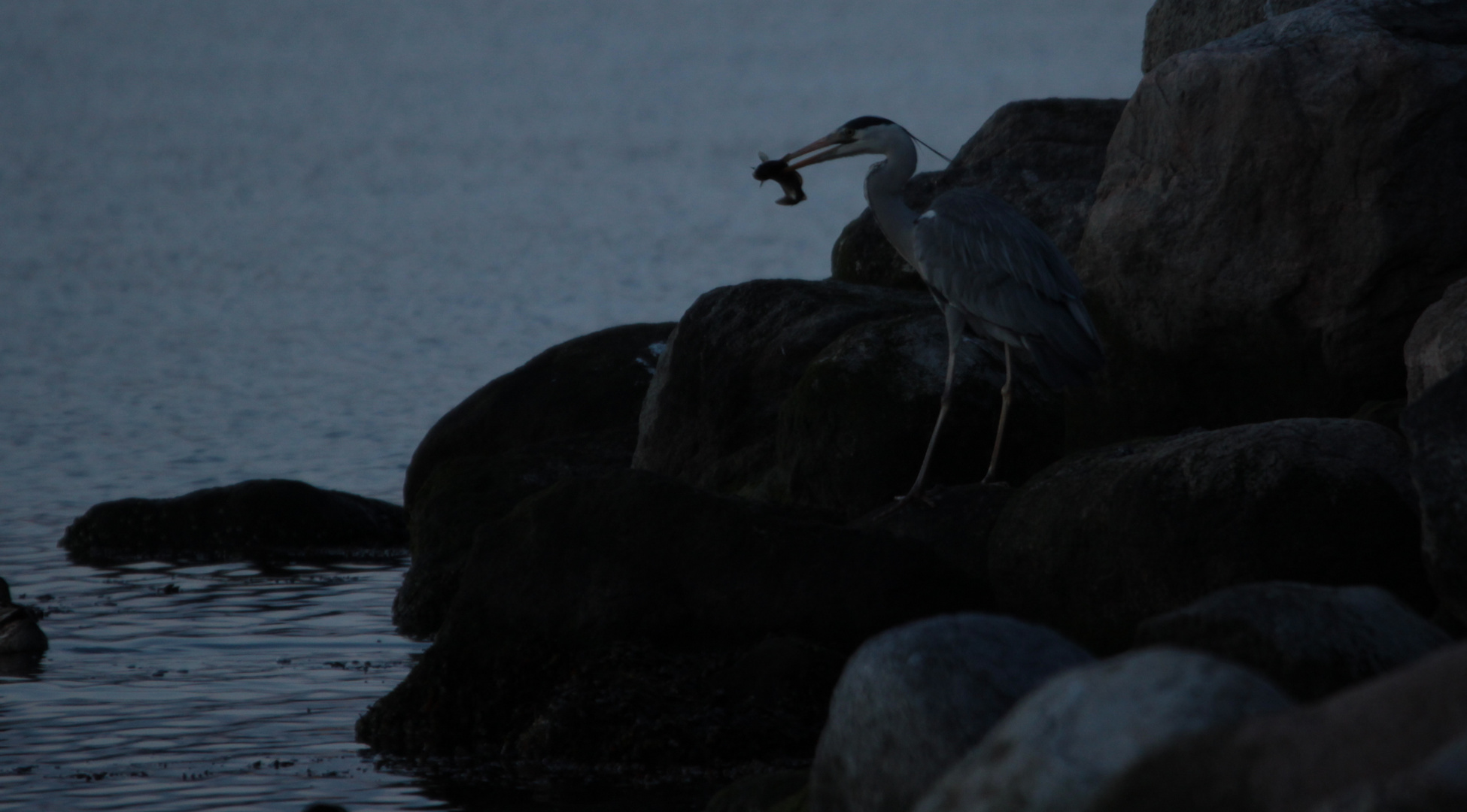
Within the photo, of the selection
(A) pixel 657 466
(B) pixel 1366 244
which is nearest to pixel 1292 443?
(B) pixel 1366 244

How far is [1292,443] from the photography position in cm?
654

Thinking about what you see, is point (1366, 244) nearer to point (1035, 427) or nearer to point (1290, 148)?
point (1290, 148)

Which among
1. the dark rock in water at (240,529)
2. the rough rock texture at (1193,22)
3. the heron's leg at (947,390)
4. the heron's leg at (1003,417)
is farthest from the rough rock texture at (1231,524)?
the dark rock in water at (240,529)

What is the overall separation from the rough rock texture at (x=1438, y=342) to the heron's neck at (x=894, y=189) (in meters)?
2.76

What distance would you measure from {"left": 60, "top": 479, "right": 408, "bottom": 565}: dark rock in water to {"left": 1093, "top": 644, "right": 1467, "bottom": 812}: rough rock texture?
1114 cm

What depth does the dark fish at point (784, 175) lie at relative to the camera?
31.5 ft

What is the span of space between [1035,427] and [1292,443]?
8.23 ft

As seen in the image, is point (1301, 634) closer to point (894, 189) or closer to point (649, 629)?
point (649, 629)

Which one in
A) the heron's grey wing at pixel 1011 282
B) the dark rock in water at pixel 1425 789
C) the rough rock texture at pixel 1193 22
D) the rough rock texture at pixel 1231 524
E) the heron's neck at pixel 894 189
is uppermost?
the rough rock texture at pixel 1193 22

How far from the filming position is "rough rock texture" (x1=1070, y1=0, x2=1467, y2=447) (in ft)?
27.0

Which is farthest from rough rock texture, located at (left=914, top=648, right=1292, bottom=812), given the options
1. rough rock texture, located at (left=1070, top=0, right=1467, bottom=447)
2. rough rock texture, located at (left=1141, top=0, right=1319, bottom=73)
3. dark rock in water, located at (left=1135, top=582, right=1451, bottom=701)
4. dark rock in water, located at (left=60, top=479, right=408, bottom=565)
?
dark rock in water, located at (left=60, top=479, right=408, bottom=565)

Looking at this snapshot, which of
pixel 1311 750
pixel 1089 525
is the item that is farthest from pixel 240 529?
pixel 1311 750

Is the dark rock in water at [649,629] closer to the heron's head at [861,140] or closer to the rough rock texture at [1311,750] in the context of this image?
the heron's head at [861,140]

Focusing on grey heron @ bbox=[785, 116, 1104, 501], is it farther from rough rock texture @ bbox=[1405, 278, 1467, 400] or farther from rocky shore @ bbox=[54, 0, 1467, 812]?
rough rock texture @ bbox=[1405, 278, 1467, 400]
